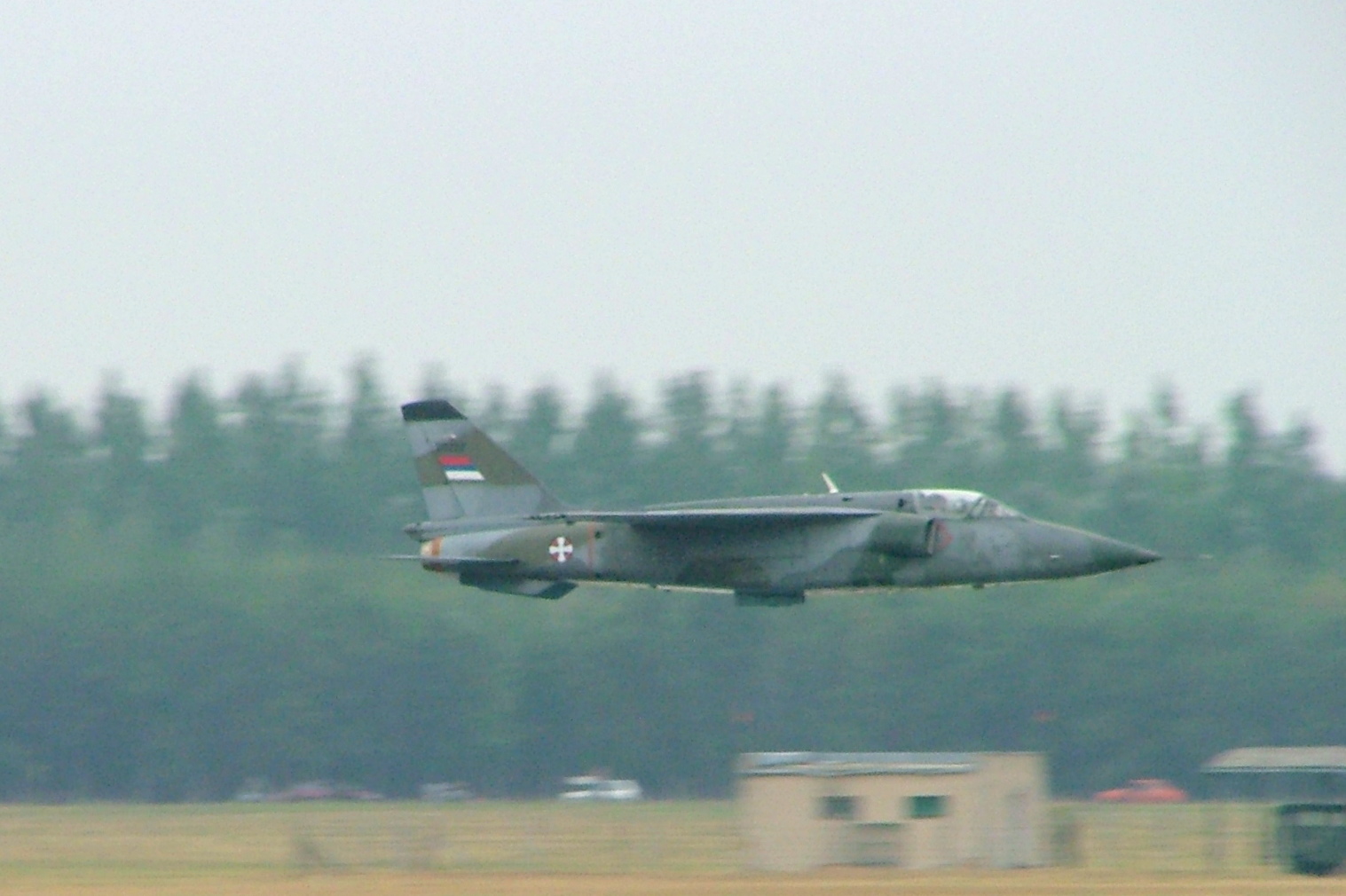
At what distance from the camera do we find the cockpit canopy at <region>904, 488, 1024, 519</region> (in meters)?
29.0

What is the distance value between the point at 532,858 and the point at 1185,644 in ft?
129

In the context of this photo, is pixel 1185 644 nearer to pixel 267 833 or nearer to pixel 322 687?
pixel 322 687

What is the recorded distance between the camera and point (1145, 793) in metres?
60.2

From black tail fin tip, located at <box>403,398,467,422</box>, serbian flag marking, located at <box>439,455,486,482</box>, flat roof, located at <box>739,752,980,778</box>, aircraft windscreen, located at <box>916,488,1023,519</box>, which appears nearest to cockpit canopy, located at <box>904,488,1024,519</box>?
aircraft windscreen, located at <box>916,488,1023,519</box>

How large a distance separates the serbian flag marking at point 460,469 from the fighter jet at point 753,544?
0.03 meters

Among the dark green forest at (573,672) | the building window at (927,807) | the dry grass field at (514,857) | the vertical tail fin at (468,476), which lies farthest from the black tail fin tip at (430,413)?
the dark green forest at (573,672)

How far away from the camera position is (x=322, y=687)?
211 ft

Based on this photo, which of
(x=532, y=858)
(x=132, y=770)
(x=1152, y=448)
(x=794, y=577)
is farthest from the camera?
(x=1152, y=448)

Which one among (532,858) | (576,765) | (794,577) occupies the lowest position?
(576,765)

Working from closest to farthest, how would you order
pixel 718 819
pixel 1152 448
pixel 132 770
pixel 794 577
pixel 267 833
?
pixel 794 577, pixel 267 833, pixel 718 819, pixel 132 770, pixel 1152 448

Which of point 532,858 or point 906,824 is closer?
point 906,824

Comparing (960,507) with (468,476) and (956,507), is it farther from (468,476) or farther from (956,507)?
(468,476)

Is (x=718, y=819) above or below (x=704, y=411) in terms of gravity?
below

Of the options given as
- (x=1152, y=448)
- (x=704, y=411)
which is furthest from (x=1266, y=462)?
(x=704, y=411)
